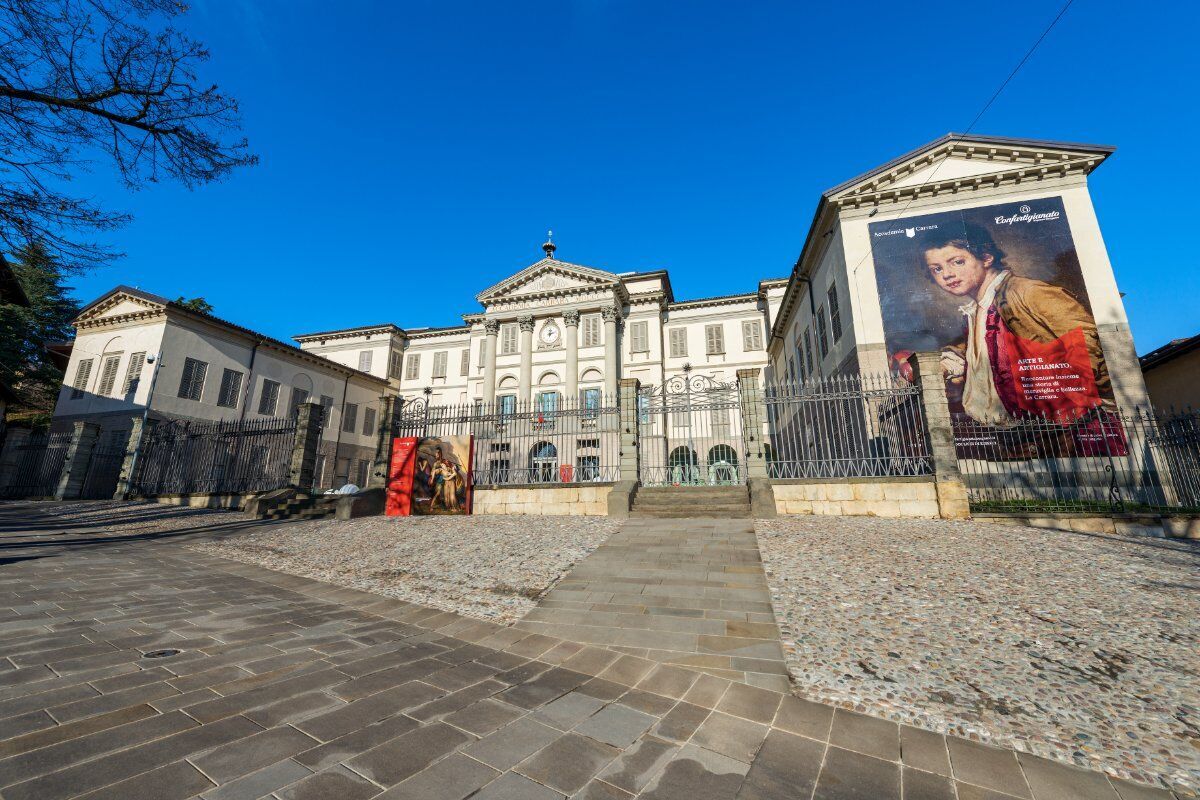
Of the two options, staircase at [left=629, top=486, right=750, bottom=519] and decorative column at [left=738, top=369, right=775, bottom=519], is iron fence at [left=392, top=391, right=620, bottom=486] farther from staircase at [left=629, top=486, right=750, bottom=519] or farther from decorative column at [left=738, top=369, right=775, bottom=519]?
decorative column at [left=738, top=369, right=775, bottom=519]

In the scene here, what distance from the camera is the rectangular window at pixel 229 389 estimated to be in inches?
983

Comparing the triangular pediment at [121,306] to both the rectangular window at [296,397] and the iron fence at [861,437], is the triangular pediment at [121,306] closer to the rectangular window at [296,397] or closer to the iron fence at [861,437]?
the rectangular window at [296,397]

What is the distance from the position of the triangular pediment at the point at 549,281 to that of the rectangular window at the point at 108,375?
66.6 feet

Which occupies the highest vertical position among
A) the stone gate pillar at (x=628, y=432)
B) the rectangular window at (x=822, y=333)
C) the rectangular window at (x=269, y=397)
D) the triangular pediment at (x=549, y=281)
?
the triangular pediment at (x=549, y=281)

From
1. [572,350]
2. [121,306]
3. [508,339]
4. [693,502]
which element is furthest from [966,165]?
[121,306]

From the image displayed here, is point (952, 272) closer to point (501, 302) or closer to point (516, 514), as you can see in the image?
point (516, 514)

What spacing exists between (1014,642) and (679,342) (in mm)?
30968

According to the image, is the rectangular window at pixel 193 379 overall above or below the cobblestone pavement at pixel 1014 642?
above

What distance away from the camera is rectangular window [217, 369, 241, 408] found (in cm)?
2497

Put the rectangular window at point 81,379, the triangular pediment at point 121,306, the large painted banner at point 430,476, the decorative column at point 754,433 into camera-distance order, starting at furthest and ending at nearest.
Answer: the rectangular window at point 81,379 < the triangular pediment at point 121,306 < the large painted banner at point 430,476 < the decorative column at point 754,433

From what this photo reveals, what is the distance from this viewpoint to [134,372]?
22.9 meters

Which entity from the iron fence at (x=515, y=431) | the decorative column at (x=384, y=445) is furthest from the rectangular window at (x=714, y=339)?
the decorative column at (x=384, y=445)

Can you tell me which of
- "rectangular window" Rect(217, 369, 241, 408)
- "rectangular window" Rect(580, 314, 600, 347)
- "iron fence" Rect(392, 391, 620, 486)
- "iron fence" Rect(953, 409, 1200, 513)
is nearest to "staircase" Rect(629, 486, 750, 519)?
"iron fence" Rect(392, 391, 620, 486)

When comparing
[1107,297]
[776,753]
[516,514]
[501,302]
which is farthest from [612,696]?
[501,302]
